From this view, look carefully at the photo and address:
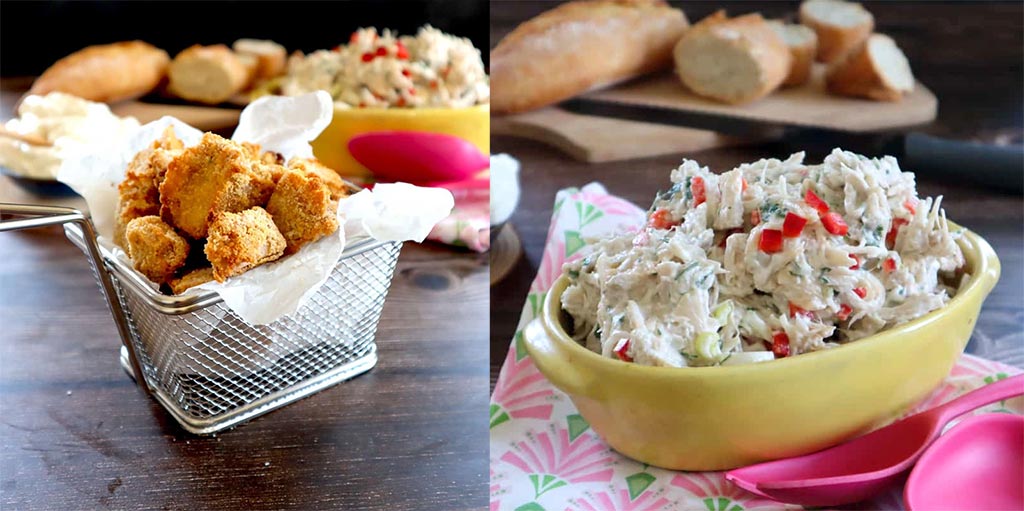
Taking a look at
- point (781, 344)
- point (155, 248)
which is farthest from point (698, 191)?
point (155, 248)

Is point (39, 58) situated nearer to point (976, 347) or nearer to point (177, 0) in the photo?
point (177, 0)

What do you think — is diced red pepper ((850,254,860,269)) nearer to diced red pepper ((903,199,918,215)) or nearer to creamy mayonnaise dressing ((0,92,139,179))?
diced red pepper ((903,199,918,215))

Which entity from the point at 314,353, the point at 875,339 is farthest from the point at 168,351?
the point at 875,339

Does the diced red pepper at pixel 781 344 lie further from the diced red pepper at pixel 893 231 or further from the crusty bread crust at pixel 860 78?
the crusty bread crust at pixel 860 78

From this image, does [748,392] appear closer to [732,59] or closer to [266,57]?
[732,59]

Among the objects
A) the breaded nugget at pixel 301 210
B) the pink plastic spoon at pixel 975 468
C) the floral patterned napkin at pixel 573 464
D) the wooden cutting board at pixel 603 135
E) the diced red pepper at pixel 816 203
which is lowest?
the wooden cutting board at pixel 603 135

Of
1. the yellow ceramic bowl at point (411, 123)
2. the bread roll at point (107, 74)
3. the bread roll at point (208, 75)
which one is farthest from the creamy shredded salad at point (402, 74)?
the bread roll at point (107, 74)
